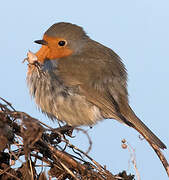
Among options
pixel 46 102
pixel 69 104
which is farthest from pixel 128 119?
pixel 46 102

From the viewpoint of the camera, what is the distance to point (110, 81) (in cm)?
447

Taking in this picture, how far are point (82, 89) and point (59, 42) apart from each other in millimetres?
869

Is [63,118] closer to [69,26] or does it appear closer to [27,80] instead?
[27,80]

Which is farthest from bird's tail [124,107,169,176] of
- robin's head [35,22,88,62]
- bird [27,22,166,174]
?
robin's head [35,22,88,62]

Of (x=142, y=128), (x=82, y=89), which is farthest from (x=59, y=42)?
(x=142, y=128)

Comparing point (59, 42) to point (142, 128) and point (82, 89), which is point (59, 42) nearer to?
point (82, 89)

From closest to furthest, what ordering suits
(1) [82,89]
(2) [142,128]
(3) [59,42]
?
(2) [142,128] < (1) [82,89] < (3) [59,42]

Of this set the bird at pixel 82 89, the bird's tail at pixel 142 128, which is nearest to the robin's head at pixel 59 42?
the bird at pixel 82 89

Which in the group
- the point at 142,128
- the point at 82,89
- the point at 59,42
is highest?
the point at 59,42

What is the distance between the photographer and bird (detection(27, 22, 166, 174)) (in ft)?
14.1

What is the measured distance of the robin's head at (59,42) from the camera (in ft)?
15.8

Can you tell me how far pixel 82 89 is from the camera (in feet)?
14.3

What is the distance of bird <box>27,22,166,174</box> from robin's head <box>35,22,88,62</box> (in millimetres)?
13

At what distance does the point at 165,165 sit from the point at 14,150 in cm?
106
